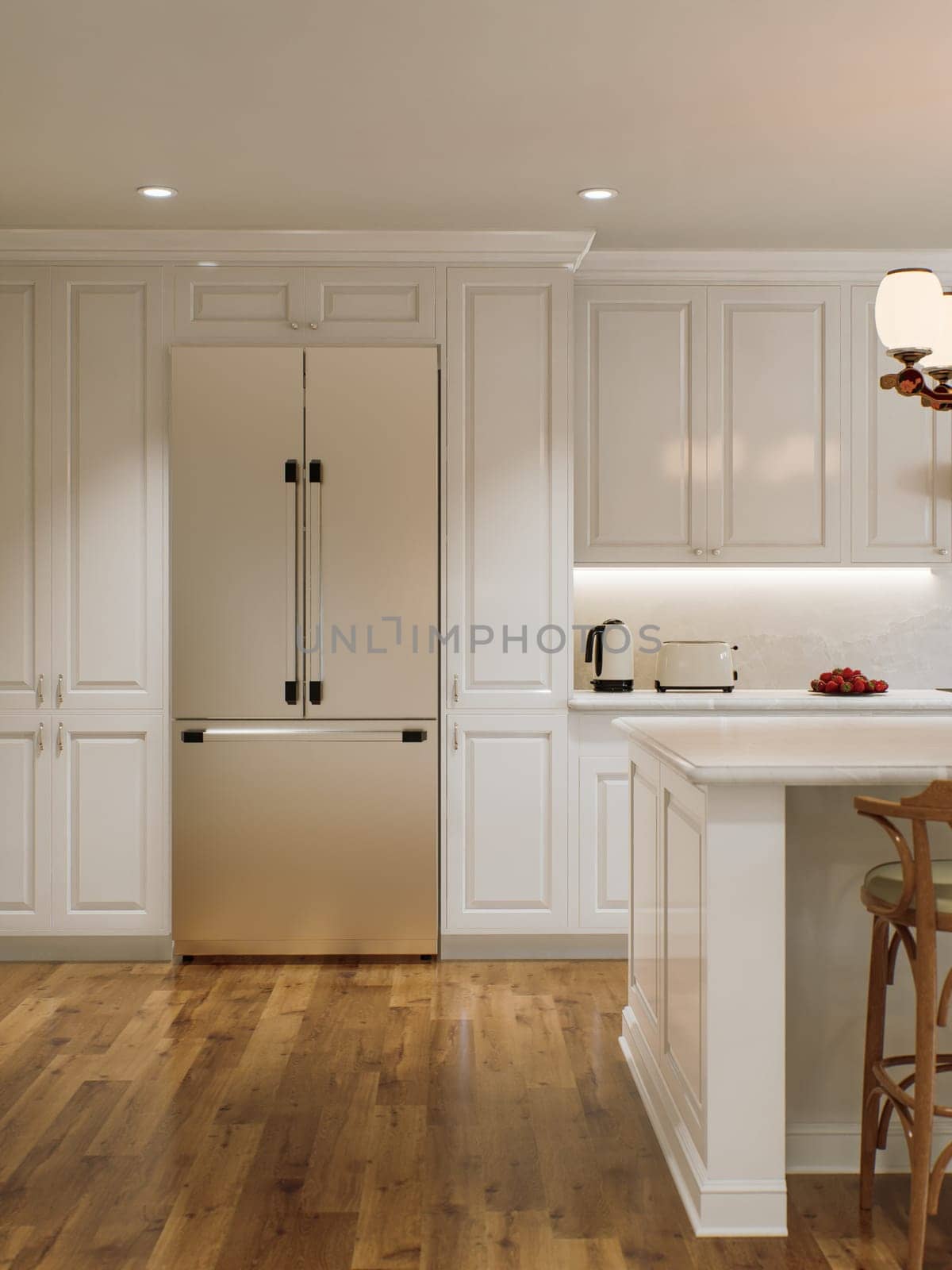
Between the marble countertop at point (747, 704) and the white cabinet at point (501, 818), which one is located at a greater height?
the marble countertop at point (747, 704)

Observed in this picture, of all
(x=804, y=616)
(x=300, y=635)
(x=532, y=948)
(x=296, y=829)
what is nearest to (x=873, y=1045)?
(x=532, y=948)

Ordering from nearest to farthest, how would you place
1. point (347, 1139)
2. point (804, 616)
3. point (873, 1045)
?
point (873, 1045) → point (347, 1139) → point (804, 616)

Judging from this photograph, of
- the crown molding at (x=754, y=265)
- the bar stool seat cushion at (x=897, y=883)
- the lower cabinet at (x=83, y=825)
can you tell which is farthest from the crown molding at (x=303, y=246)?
the bar stool seat cushion at (x=897, y=883)

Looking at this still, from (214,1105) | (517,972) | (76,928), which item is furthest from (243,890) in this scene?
(214,1105)

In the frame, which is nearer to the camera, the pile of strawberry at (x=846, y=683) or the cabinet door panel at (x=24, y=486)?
the cabinet door panel at (x=24, y=486)

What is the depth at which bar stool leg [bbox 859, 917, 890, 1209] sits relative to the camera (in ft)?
7.57

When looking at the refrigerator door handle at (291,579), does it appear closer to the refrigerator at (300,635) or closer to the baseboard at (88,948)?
the refrigerator at (300,635)

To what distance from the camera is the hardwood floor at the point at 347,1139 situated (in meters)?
2.24

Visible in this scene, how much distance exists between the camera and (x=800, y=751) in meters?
2.43

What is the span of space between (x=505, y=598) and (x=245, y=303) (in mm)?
1402

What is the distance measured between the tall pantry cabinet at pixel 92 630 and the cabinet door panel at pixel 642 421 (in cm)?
159

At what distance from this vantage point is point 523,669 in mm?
4176

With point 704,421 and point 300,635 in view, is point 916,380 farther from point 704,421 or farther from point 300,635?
point 300,635

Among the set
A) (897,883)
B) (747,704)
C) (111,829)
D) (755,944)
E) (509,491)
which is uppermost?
(509,491)
